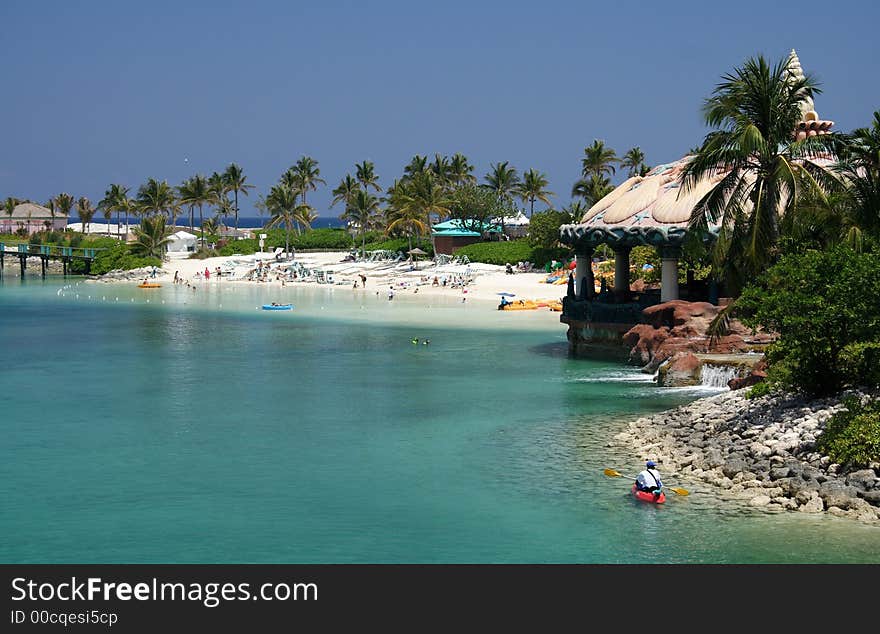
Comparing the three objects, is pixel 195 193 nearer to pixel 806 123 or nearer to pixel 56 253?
pixel 56 253

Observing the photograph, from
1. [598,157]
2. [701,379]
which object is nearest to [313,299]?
[598,157]

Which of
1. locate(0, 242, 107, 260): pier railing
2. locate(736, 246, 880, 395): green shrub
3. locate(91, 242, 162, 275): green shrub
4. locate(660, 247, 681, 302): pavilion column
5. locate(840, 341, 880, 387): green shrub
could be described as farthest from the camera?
locate(0, 242, 107, 260): pier railing

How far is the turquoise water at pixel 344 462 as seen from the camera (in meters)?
18.8

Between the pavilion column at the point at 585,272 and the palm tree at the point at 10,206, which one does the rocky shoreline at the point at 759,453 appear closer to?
the pavilion column at the point at 585,272

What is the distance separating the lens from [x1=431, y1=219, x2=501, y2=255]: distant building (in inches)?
4063

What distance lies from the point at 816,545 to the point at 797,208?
43.3 ft

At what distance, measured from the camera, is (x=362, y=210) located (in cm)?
11644

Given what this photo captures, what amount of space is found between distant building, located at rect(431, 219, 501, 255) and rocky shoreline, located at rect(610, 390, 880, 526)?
246 ft

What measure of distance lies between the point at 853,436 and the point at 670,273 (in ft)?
64.7

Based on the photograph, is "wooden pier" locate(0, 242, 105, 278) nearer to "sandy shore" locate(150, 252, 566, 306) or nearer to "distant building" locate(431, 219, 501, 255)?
"sandy shore" locate(150, 252, 566, 306)

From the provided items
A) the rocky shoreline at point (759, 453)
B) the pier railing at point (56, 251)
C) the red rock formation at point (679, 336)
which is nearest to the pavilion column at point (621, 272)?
the red rock formation at point (679, 336)

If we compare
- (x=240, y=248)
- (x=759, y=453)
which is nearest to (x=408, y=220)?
(x=240, y=248)

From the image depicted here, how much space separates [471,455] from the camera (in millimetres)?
25891

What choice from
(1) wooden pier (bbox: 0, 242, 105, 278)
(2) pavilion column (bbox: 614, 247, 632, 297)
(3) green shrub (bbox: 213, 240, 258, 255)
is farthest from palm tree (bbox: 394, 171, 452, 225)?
(2) pavilion column (bbox: 614, 247, 632, 297)
